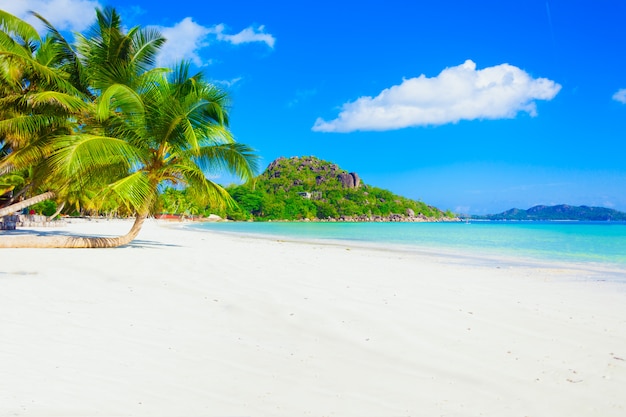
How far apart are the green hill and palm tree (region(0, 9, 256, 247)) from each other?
107 meters

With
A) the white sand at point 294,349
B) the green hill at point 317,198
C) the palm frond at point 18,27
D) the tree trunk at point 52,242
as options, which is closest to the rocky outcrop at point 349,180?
the green hill at point 317,198

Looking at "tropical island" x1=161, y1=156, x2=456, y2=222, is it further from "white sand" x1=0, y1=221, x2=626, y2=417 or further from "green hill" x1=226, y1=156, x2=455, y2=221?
"white sand" x1=0, y1=221, x2=626, y2=417

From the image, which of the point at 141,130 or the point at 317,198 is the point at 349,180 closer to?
the point at 317,198

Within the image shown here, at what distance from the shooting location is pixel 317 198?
503 ft

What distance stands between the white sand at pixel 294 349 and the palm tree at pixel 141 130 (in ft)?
15.3

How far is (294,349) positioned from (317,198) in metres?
150

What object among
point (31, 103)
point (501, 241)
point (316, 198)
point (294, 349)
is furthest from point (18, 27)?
point (316, 198)

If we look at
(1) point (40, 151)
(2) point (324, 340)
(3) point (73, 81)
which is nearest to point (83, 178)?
(1) point (40, 151)

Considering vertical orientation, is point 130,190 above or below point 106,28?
below

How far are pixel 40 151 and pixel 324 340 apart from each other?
11986 millimetres

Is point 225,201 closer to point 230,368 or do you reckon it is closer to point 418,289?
point 418,289

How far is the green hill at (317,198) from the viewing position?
131 meters

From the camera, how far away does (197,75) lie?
42.8 feet

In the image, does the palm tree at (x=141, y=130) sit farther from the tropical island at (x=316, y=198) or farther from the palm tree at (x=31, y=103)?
the tropical island at (x=316, y=198)
